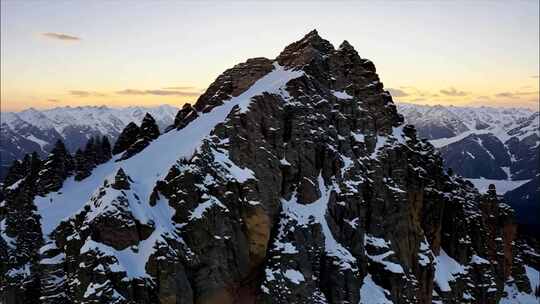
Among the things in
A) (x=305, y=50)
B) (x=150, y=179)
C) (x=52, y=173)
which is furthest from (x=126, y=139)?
(x=150, y=179)

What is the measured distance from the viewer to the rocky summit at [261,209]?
266 ft

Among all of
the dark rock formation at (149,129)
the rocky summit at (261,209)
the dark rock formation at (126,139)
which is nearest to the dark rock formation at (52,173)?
the rocky summit at (261,209)

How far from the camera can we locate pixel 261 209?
90.3 meters

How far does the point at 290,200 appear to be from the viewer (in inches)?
3797

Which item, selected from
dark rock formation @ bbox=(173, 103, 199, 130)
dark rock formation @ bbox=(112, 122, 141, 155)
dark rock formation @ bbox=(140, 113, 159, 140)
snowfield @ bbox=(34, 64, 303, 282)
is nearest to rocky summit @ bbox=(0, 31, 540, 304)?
snowfield @ bbox=(34, 64, 303, 282)

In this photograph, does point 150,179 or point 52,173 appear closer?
point 150,179

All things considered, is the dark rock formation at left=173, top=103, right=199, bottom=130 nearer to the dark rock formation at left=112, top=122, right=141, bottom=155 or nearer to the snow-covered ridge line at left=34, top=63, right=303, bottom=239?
the snow-covered ridge line at left=34, top=63, right=303, bottom=239

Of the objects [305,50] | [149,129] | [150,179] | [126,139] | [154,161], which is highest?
[305,50]

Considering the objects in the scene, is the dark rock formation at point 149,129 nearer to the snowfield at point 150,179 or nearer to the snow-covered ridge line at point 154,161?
the snowfield at point 150,179

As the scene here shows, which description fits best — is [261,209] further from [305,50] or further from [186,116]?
[186,116]

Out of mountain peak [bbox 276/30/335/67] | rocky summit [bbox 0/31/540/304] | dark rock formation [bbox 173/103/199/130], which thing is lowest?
rocky summit [bbox 0/31/540/304]

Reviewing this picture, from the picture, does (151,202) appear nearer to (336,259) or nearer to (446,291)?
(336,259)

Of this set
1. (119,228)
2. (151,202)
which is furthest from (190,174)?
(119,228)

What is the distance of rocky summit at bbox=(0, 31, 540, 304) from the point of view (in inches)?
3196
